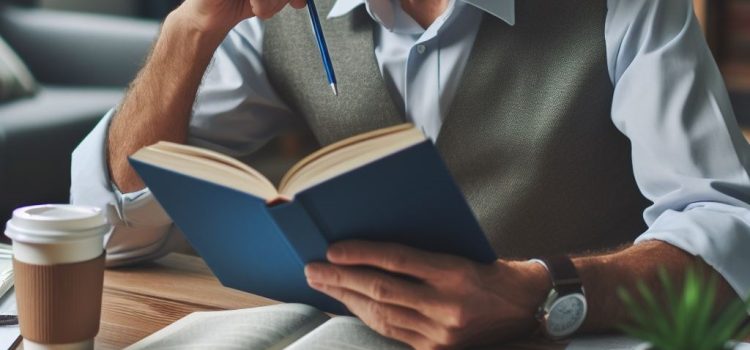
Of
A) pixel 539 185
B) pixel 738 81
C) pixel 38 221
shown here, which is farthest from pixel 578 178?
pixel 738 81

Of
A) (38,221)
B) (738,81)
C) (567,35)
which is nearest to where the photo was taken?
(38,221)

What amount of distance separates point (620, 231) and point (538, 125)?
7.7 inches

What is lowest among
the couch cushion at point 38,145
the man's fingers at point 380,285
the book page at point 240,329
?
the couch cushion at point 38,145

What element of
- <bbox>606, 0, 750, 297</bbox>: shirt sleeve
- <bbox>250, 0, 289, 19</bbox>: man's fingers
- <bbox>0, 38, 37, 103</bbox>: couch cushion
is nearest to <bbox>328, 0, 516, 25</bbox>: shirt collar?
<bbox>606, 0, 750, 297</bbox>: shirt sleeve

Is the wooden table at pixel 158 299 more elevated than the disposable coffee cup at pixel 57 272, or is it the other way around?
the disposable coffee cup at pixel 57 272

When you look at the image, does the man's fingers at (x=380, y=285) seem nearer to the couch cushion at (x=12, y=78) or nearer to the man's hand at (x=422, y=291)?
the man's hand at (x=422, y=291)

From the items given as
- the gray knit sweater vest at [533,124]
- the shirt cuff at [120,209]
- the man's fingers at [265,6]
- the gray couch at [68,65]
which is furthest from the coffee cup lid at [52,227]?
the gray couch at [68,65]

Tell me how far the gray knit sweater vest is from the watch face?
408 millimetres

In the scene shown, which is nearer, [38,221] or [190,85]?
[38,221]

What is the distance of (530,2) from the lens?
1.27 meters

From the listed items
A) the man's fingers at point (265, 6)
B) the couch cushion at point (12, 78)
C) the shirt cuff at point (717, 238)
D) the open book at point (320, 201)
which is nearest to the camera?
the open book at point (320, 201)

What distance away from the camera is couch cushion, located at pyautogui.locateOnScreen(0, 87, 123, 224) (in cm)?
259

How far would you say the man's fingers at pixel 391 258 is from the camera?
0.80 metres

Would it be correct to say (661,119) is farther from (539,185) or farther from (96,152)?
(96,152)
